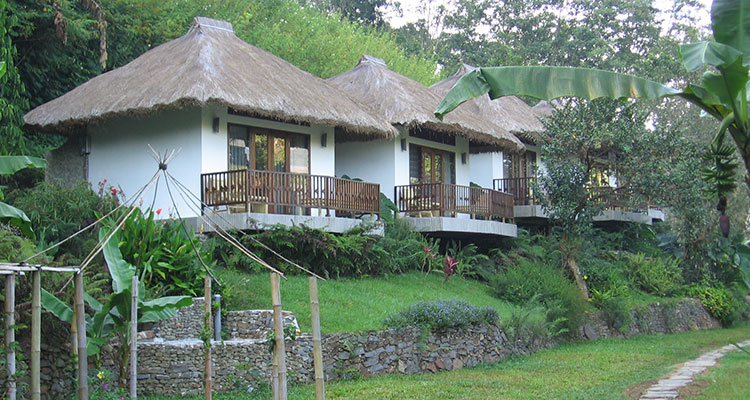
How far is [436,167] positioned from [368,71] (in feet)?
11.0

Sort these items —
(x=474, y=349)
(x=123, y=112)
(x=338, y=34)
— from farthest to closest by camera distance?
(x=338, y=34), (x=123, y=112), (x=474, y=349)

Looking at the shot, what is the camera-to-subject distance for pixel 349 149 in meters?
22.6

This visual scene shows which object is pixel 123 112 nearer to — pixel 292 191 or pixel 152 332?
pixel 292 191

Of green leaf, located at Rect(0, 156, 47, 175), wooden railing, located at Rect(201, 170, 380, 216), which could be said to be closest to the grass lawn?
green leaf, located at Rect(0, 156, 47, 175)

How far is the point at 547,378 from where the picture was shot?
42.4 feet

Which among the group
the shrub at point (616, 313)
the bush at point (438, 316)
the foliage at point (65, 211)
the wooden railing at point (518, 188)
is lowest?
the shrub at point (616, 313)

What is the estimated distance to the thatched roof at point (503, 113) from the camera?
25.0 meters

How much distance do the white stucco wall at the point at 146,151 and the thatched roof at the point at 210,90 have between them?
887 millimetres

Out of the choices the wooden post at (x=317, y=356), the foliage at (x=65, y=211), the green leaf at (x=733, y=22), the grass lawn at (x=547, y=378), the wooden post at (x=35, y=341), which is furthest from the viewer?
→ the foliage at (x=65, y=211)

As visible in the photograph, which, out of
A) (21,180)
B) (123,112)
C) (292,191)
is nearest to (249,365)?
(292,191)

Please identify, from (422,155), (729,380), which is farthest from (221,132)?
(729,380)

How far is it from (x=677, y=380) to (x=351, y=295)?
19.9 feet

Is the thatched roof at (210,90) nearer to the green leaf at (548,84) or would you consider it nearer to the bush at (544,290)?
the bush at (544,290)

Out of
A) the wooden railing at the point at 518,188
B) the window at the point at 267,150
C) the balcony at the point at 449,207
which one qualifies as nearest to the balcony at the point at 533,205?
the wooden railing at the point at 518,188
